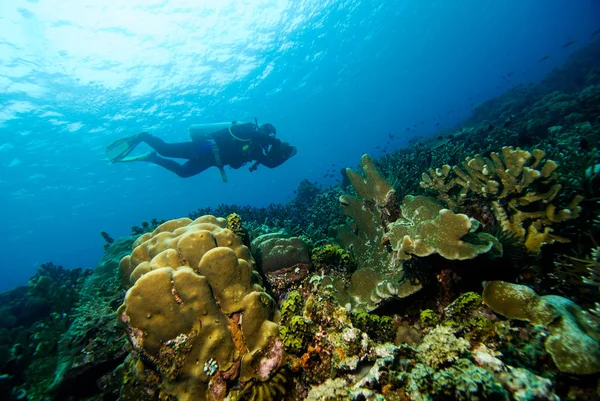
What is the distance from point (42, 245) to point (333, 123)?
113474mm

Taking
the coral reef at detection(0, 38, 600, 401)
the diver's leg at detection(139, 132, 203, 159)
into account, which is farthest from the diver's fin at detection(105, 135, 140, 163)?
the coral reef at detection(0, 38, 600, 401)

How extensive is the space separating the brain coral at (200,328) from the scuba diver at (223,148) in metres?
8.59

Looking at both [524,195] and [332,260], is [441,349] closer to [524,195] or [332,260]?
[332,260]

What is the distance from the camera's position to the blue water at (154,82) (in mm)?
22031

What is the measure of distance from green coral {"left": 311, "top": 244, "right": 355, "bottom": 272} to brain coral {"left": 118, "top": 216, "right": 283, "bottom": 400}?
1.40 m

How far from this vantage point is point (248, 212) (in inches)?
498

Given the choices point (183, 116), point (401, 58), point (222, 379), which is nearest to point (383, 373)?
point (222, 379)

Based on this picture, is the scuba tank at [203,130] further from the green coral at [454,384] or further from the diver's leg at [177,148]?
the green coral at [454,384]

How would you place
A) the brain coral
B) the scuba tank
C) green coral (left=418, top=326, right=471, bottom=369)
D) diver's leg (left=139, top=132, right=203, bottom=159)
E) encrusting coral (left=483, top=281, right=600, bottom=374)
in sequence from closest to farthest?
encrusting coral (left=483, top=281, right=600, bottom=374) < green coral (left=418, top=326, right=471, bottom=369) < the brain coral < the scuba tank < diver's leg (left=139, top=132, right=203, bottom=159)

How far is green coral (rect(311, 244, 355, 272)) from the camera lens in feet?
14.3

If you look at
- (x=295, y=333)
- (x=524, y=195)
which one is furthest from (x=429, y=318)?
(x=524, y=195)

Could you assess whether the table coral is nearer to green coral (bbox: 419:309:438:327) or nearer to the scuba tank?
green coral (bbox: 419:309:438:327)

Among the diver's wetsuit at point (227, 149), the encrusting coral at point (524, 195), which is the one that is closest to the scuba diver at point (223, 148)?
the diver's wetsuit at point (227, 149)

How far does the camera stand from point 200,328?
290 cm
